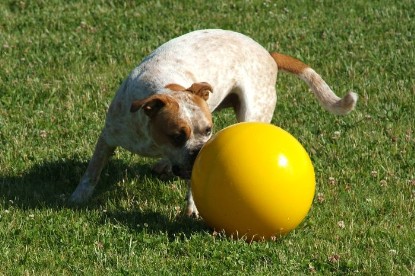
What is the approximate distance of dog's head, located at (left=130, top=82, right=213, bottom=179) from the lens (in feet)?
21.4

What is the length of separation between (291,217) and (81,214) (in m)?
1.53

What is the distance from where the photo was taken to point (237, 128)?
6.28 meters

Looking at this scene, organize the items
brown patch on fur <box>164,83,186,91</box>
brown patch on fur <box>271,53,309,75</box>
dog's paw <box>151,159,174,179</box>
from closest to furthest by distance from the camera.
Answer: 1. brown patch on fur <box>164,83,186,91</box>
2. dog's paw <box>151,159,174,179</box>
3. brown patch on fur <box>271,53,309,75</box>

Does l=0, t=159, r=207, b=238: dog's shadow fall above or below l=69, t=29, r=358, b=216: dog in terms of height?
below

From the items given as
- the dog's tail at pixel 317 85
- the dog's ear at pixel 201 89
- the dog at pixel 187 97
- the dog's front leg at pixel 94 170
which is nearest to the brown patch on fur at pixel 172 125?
the dog at pixel 187 97

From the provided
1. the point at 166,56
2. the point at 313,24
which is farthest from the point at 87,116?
the point at 313,24

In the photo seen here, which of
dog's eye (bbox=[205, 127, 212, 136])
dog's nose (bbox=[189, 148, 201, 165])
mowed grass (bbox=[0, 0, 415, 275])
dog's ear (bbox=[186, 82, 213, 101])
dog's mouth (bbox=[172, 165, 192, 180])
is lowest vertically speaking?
mowed grass (bbox=[0, 0, 415, 275])

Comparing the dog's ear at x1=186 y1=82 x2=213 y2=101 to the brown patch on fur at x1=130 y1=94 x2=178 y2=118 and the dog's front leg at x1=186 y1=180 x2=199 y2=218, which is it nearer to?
the brown patch on fur at x1=130 y1=94 x2=178 y2=118

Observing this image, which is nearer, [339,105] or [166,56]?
[166,56]

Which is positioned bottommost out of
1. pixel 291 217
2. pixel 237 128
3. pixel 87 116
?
pixel 87 116

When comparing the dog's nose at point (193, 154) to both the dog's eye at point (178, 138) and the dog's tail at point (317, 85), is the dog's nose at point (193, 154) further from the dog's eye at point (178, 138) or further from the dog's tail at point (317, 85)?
the dog's tail at point (317, 85)

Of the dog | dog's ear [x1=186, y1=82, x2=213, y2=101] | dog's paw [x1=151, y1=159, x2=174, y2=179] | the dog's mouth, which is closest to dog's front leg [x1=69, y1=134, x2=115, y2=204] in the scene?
the dog

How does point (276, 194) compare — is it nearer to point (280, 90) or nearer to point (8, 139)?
point (8, 139)

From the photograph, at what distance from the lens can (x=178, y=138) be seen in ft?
21.5
